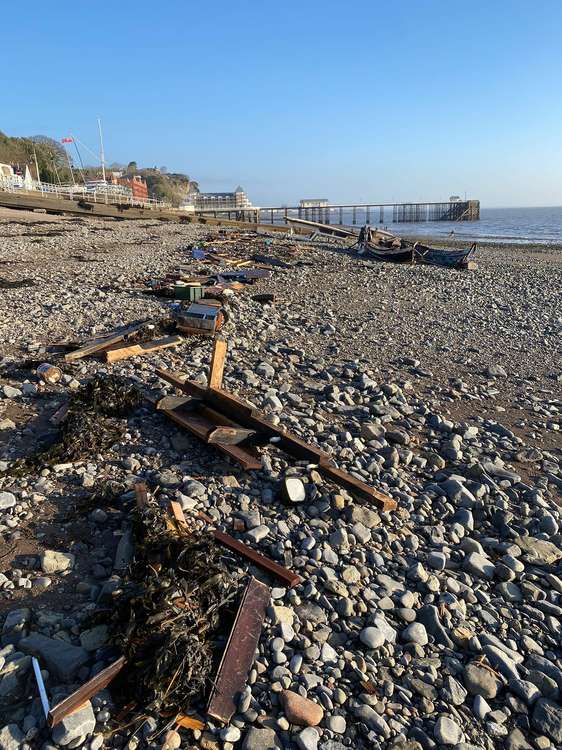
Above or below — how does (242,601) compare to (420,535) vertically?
above

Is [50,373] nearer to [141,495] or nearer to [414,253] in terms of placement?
[141,495]

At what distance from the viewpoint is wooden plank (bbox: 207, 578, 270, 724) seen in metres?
2.56

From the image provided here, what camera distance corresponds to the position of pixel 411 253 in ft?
70.3

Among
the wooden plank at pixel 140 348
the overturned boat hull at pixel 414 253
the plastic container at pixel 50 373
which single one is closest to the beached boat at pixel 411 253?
the overturned boat hull at pixel 414 253

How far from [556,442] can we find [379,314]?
632cm

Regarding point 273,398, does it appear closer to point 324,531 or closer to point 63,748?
point 324,531

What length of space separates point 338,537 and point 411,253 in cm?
1927

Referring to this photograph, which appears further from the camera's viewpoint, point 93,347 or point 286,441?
point 93,347

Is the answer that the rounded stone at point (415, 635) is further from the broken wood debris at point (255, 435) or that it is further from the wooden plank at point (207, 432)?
the wooden plank at point (207, 432)

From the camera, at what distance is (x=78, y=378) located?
6480 mm

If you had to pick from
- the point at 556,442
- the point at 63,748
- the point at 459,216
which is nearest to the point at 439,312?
the point at 556,442

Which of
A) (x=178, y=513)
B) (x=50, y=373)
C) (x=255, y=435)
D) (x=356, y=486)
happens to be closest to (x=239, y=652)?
(x=178, y=513)

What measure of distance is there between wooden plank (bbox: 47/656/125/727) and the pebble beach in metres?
0.04

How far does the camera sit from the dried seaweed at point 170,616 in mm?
2588
